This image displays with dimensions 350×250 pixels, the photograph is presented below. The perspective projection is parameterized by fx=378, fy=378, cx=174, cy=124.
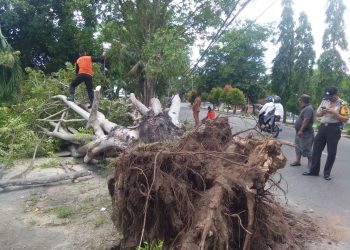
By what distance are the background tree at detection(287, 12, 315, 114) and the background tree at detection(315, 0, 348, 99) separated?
4.13 m

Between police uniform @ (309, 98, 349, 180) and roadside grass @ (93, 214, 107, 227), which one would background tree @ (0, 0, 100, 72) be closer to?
police uniform @ (309, 98, 349, 180)

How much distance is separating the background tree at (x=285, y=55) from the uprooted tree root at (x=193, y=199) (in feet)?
83.9

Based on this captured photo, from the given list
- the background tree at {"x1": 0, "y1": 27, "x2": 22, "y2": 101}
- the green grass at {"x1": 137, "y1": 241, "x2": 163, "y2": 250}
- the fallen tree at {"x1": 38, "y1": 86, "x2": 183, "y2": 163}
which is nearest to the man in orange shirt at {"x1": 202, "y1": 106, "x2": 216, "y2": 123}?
the fallen tree at {"x1": 38, "y1": 86, "x2": 183, "y2": 163}

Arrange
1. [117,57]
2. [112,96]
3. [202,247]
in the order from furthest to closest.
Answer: [112,96]
[117,57]
[202,247]

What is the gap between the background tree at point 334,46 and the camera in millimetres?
22797

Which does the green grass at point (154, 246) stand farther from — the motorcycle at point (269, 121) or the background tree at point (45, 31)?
the background tree at point (45, 31)

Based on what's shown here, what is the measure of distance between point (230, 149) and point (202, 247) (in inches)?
67.8

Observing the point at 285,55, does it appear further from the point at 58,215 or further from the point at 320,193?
the point at 58,215

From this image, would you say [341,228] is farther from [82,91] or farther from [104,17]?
[104,17]

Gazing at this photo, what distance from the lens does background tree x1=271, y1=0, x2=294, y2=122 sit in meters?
28.0

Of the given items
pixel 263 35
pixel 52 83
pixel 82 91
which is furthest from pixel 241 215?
pixel 263 35

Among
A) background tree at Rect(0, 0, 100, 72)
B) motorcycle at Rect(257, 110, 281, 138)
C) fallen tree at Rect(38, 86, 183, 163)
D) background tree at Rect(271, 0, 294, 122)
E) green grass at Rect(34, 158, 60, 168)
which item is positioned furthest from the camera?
background tree at Rect(271, 0, 294, 122)

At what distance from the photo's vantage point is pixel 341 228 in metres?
4.62

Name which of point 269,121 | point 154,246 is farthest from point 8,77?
point 154,246
